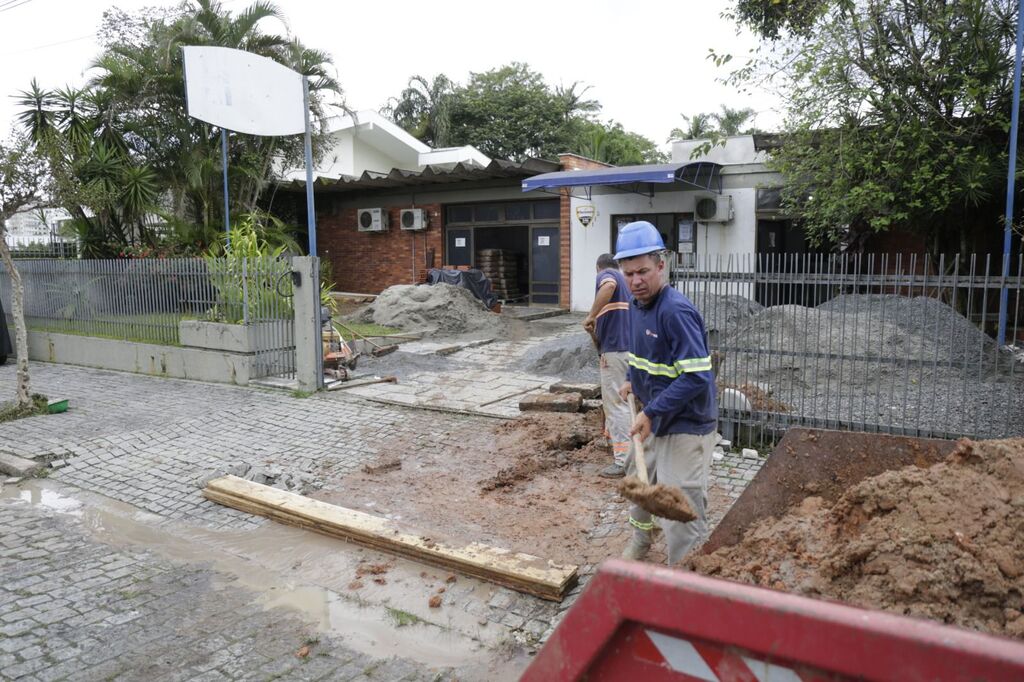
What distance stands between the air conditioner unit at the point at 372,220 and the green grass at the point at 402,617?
56.7ft

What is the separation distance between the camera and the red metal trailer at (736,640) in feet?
4.04

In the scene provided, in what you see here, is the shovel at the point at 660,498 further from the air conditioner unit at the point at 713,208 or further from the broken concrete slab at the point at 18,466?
the air conditioner unit at the point at 713,208

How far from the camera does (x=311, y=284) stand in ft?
30.6

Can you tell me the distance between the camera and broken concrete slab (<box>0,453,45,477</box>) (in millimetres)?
6609

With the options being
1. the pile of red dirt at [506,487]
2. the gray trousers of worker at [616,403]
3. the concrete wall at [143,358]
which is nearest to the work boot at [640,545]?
the pile of red dirt at [506,487]

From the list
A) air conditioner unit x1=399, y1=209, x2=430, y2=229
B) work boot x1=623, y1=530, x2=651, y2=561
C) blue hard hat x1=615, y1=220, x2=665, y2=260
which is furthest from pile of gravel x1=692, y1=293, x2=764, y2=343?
air conditioner unit x1=399, y1=209, x2=430, y2=229

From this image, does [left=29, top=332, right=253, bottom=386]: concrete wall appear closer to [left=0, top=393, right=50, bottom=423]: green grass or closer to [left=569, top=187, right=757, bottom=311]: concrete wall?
[left=0, top=393, right=50, bottom=423]: green grass

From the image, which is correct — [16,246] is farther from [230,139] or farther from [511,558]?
[511,558]

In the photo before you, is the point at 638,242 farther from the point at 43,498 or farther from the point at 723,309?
the point at 43,498

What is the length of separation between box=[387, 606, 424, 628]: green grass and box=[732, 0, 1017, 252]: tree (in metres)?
8.62

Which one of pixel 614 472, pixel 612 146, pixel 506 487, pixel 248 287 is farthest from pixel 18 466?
pixel 612 146

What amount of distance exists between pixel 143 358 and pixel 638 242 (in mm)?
9822

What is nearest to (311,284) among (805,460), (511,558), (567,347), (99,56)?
(567,347)

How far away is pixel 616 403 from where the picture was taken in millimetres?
5957
